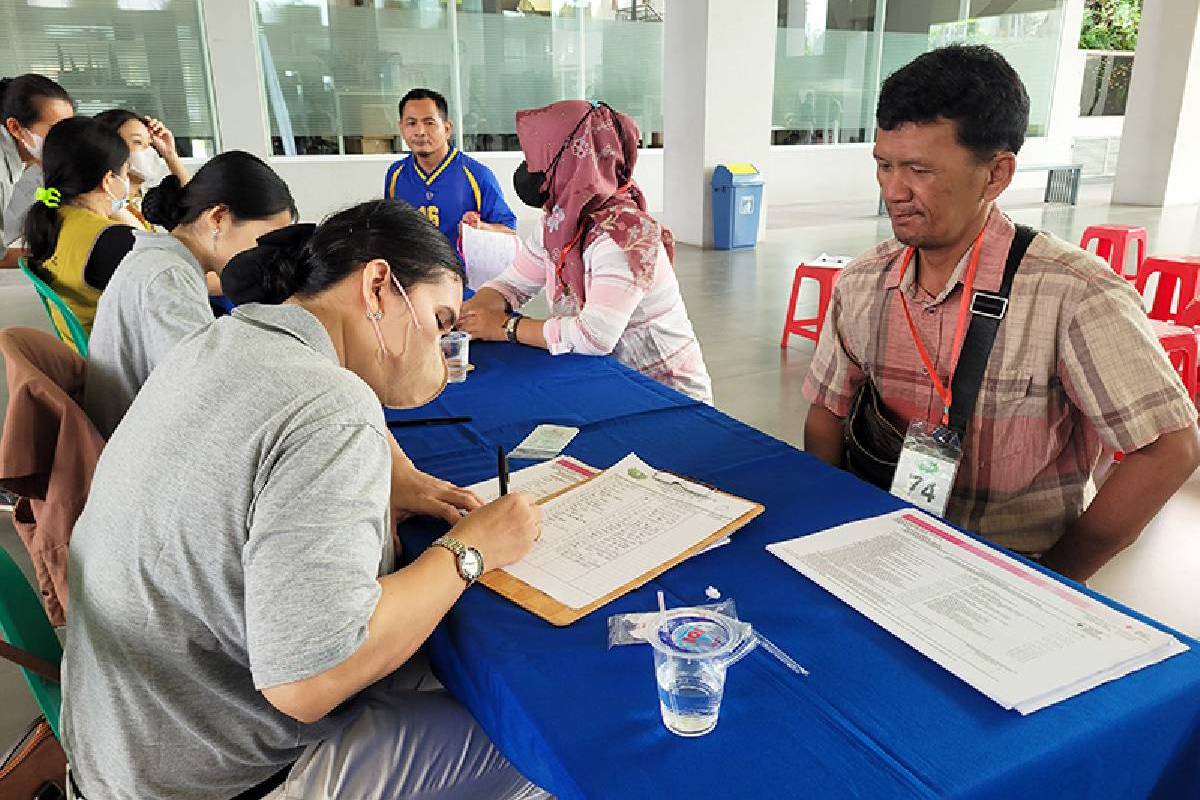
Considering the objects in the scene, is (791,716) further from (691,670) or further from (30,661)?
(30,661)

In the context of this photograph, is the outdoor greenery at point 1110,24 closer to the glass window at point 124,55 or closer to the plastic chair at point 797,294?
the plastic chair at point 797,294

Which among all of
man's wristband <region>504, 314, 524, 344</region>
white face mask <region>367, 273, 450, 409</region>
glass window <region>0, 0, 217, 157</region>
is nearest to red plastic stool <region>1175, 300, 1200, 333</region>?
man's wristband <region>504, 314, 524, 344</region>

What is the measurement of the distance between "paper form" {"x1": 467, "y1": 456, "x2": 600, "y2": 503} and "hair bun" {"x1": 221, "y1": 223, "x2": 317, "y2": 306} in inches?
17.4

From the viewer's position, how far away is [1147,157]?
10266 millimetres

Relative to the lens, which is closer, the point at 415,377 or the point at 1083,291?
the point at 415,377

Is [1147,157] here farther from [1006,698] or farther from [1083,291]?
[1006,698]

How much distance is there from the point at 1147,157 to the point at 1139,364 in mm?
11172

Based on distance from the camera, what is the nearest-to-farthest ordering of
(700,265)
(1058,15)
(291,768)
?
(291,768), (700,265), (1058,15)

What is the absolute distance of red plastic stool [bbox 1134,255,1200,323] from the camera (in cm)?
406

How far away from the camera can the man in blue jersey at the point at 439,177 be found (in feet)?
11.9

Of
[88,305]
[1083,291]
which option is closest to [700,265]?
[88,305]

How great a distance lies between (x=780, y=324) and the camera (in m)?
5.25

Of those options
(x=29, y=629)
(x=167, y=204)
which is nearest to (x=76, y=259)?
(x=167, y=204)

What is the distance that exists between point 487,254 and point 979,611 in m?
2.29
